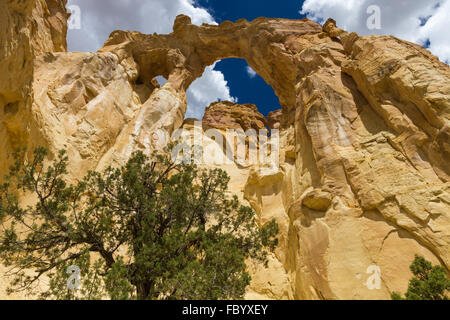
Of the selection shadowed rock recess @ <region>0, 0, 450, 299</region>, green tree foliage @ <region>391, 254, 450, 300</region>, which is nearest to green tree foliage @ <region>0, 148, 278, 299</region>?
shadowed rock recess @ <region>0, 0, 450, 299</region>

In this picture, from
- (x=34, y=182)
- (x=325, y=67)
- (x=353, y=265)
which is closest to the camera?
(x=34, y=182)

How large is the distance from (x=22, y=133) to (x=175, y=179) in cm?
699

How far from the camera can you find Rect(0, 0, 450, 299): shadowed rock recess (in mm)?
9797

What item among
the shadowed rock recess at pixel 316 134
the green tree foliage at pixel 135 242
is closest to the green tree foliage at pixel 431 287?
the shadowed rock recess at pixel 316 134

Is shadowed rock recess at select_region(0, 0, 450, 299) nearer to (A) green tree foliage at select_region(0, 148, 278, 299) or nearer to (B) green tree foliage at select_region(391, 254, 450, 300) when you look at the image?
(B) green tree foliage at select_region(391, 254, 450, 300)

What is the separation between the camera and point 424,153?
1146 centimetres

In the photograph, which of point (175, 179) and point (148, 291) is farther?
point (175, 179)

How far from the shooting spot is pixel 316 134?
14242mm

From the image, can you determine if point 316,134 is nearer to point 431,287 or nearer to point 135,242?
point 431,287

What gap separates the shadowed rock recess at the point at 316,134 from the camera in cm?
980

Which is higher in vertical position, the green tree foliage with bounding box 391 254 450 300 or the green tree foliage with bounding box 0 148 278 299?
the green tree foliage with bounding box 0 148 278 299

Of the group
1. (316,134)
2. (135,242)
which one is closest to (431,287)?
(135,242)
